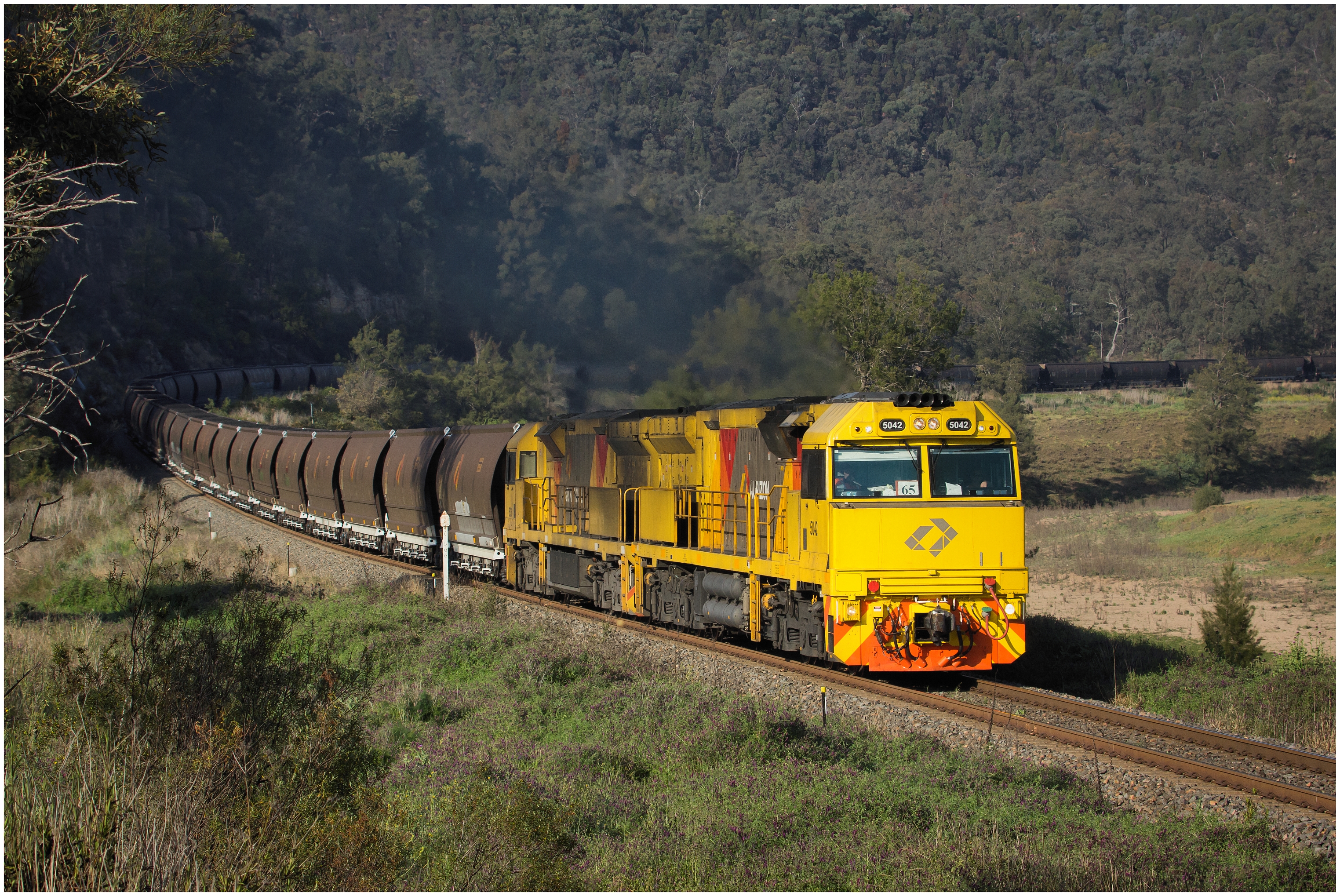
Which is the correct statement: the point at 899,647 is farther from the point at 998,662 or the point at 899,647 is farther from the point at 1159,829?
the point at 1159,829

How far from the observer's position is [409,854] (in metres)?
6.67

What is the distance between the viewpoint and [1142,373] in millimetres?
77125

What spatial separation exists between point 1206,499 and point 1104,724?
111 ft

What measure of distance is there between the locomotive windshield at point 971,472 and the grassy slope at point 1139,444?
128ft

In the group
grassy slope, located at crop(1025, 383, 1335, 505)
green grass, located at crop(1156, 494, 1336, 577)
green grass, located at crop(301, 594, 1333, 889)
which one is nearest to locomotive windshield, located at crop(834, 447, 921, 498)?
green grass, located at crop(301, 594, 1333, 889)

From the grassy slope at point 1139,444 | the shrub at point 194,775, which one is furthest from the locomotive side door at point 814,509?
the grassy slope at point 1139,444

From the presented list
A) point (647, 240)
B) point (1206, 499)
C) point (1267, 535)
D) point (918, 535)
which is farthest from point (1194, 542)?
point (647, 240)

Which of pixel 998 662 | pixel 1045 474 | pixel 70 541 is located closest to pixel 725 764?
pixel 998 662

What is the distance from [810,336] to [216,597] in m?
22.5

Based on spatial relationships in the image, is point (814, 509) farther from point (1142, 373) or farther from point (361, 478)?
point (1142, 373)

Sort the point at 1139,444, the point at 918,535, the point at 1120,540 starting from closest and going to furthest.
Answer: the point at 918,535 → the point at 1120,540 → the point at 1139,444

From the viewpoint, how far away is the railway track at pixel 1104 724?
857 centimetres

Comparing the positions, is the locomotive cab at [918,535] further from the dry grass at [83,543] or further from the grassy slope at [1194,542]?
the grassy slope at [1194,542]

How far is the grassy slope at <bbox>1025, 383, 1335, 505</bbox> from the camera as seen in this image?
170ft
